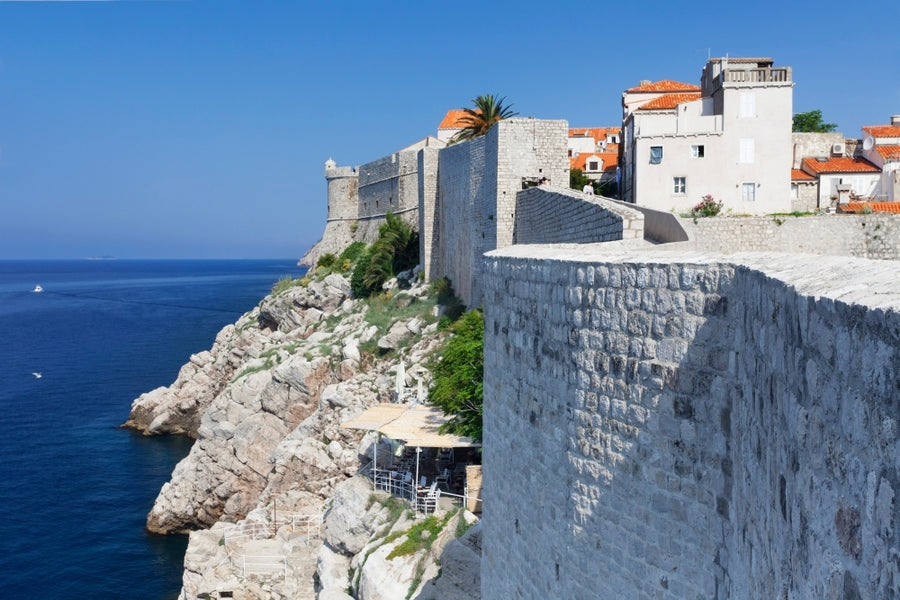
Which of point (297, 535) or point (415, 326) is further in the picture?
point (415, 326)

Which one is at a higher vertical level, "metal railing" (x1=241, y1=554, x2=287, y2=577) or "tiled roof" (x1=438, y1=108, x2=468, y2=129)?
"tiled roof" (x1=438, y1=108, x2=468, y2=129)

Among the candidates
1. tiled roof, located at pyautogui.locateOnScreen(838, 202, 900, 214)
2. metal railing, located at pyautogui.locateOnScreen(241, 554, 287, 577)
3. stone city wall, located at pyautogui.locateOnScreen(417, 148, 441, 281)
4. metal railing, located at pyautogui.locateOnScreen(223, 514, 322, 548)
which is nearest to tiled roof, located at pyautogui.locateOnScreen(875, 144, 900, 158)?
tiled roof, located at pyautogui.locateOnScreen(838, 202, 900, 214)

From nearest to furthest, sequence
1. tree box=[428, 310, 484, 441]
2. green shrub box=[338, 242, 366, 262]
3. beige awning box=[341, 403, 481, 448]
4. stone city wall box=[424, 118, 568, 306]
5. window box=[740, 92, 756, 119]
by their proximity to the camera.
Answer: beige awning box=[341, 403, 481, 448] → tree box=[428, 310, 484, 441] → stone city wall box=[424, 118, 568, 306] → window box=[740, 92, 756, 119] → green shrub box=[338, 242, 366, 262]

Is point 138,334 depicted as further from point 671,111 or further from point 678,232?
point 678,232

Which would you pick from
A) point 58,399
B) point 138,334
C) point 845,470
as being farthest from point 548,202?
point 138,334

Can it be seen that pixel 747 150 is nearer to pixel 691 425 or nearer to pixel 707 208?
pixel 707 208

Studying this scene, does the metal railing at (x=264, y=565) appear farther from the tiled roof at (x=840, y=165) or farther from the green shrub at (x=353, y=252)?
the green shrub at (x=353, y=252)

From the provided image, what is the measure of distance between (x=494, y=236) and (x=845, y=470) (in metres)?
17.2

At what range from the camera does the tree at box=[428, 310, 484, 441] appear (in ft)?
48.1

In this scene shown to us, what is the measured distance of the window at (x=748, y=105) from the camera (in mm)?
19141

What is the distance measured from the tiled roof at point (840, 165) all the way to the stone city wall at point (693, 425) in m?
18.8

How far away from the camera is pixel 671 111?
21.9 m

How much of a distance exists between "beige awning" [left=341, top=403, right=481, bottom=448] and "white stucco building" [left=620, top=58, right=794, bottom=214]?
7.74m

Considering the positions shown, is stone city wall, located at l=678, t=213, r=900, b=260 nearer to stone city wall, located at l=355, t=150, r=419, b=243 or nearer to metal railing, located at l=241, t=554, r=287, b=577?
metal railing, located at l=241, t=554, r=287, b=577
